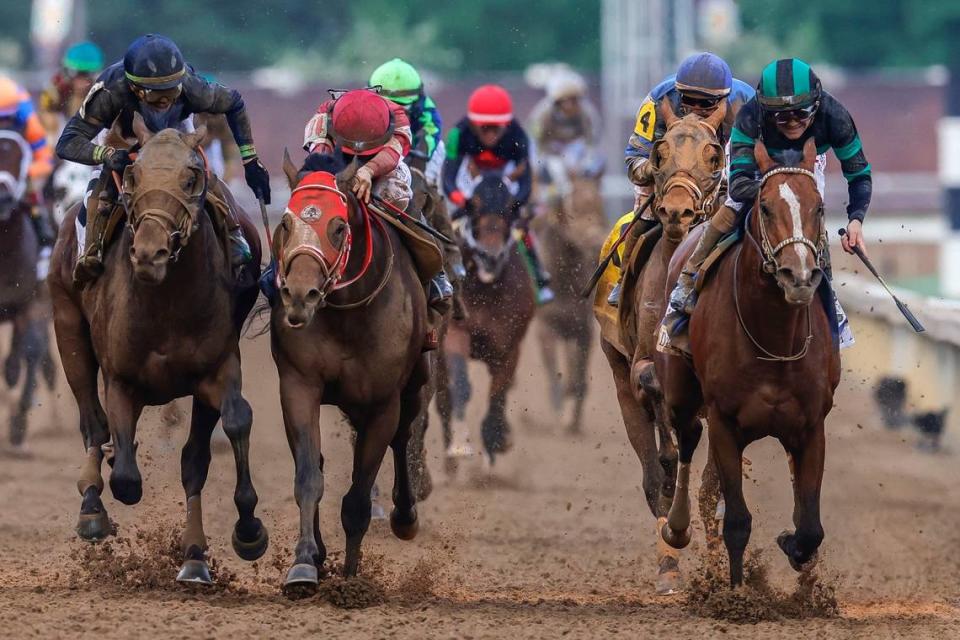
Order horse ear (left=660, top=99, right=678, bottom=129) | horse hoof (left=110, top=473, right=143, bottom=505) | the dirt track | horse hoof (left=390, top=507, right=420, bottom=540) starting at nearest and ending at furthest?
1. the dirt track
2. horse hoof (left=110, top=473, right=143, bottom=505)
3. horse ear (left=660, top=99, right=678, bottom=129)
4. horse hoof (left=390, top=507, right=420, bottom=540)

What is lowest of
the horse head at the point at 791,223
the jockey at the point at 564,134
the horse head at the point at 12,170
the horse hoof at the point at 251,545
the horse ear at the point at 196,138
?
the horse hoof at the point at 251,545

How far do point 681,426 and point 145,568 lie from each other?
8.84ft

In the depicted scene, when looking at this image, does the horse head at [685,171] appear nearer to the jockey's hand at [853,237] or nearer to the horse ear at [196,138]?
the jockey's hand at [853,237]

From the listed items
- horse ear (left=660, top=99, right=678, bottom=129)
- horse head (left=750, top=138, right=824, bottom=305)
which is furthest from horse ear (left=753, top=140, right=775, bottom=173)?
horse ear (left=660, top=99, right=678, bottom=129)

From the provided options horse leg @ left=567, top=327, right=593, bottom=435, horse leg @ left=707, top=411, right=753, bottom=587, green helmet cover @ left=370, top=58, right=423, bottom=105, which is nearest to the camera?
horse leg @ left=707, top=411, right=753, bottom=587

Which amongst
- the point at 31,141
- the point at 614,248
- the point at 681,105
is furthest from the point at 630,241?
the point at 31,141

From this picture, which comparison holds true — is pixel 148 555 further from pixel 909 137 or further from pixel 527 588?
pixel 909 137

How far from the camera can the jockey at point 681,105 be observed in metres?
9.08

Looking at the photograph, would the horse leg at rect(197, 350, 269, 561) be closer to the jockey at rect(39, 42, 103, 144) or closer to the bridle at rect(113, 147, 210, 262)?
the bridle at rect(113, 147, 210, 262)

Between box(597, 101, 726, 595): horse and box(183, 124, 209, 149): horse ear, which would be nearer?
box(183, 124, 209, 149): horse ear

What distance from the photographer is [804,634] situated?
25.0ft

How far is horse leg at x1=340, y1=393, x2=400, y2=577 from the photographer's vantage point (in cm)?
847

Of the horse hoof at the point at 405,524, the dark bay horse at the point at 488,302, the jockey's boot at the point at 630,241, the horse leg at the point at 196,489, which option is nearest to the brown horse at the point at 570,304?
the dark bay horse at the point at 488,302

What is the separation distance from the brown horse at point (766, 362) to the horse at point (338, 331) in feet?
4.56
